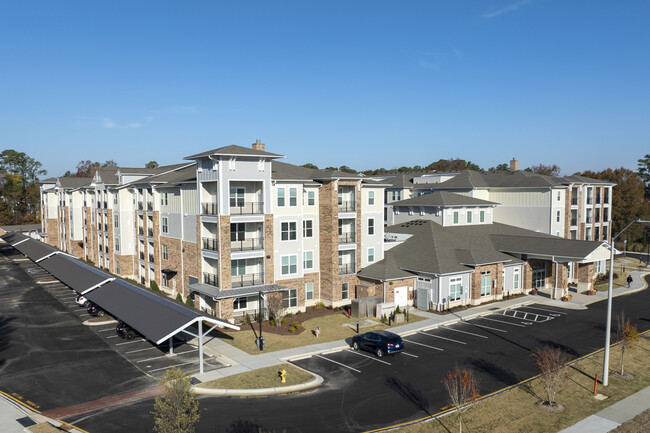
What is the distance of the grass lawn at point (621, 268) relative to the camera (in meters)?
54.3

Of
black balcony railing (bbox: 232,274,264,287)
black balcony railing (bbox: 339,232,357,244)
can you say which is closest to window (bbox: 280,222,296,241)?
black balcony railing (bbox: 232,274,264,287)

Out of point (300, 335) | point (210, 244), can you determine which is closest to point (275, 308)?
point (300, 335)

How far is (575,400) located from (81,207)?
7240 cm

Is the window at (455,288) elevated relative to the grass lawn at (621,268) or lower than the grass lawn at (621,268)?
elevated

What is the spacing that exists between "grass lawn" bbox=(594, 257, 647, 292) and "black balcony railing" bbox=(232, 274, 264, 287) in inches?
1537

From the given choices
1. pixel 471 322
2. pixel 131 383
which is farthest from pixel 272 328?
Result: pixel 471 322

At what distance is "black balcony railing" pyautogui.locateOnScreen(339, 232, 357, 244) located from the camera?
142ft

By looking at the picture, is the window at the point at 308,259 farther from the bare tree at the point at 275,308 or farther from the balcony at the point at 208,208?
the balcony at the point at 208,208

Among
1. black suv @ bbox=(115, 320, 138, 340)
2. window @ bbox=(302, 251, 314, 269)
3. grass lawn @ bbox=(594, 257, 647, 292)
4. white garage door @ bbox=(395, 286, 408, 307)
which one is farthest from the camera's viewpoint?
grass lawn @ bbox=(594, 257, 647, 292)

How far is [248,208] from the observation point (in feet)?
126

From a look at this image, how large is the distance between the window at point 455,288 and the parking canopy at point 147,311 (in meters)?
22.7

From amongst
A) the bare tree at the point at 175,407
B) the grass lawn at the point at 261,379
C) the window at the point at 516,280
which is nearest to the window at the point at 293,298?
the grass lawn at the point at 261,379

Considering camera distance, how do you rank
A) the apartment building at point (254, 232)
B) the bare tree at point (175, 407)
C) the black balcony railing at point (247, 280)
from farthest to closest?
the black balcony railing at point (247, 280), the apartment building at point (254, 232), the bare tree at point (175, 407)

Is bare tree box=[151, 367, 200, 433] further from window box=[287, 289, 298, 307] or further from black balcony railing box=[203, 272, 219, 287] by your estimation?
window box=[287, 289, 298, 307]
